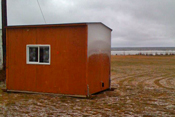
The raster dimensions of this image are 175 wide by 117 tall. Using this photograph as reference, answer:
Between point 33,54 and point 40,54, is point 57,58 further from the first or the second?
point 33,54

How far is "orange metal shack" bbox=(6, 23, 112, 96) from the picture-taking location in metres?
7.77

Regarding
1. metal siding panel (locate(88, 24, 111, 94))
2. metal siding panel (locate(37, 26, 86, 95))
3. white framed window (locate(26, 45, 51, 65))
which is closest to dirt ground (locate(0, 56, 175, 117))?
metal siding panel (locate(37, 26, 86, 95))

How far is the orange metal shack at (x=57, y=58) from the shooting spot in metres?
7.77

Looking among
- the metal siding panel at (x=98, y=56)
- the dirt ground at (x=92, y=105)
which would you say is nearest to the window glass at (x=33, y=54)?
the dirt ground at (x=92, y=105)

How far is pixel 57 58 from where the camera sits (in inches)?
320

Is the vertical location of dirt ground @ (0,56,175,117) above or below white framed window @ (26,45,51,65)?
below

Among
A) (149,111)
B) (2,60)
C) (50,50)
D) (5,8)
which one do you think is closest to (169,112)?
(149,111)

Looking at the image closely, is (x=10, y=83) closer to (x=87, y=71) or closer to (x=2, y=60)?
(x=87, y=71)

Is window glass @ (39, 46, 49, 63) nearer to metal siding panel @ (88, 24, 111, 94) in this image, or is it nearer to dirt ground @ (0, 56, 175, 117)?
dirt ground @ (0, 56, 175, 117)

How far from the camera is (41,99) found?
747cm

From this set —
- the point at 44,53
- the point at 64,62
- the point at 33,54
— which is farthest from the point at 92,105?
the point at 33,54

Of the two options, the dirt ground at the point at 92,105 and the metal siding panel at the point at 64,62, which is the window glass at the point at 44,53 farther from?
the dirt ground at the point at 92,105

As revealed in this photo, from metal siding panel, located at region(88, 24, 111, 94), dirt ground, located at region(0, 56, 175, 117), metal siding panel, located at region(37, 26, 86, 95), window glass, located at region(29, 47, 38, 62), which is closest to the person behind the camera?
dirt ground, located at region(0, 56, 175, 117)

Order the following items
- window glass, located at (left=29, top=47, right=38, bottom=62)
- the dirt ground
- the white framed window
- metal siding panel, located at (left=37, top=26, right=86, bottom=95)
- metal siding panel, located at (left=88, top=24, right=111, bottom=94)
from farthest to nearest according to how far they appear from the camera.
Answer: window glass, located at (left=29, top=47, right=38, bottom=62)
the white framed window
metal siding panel, located at (left=88, top=24, right=111, bottom=94)
metal siding panel, located at (left=37, top=26, right=86, bottom=95)
the dirt ground
